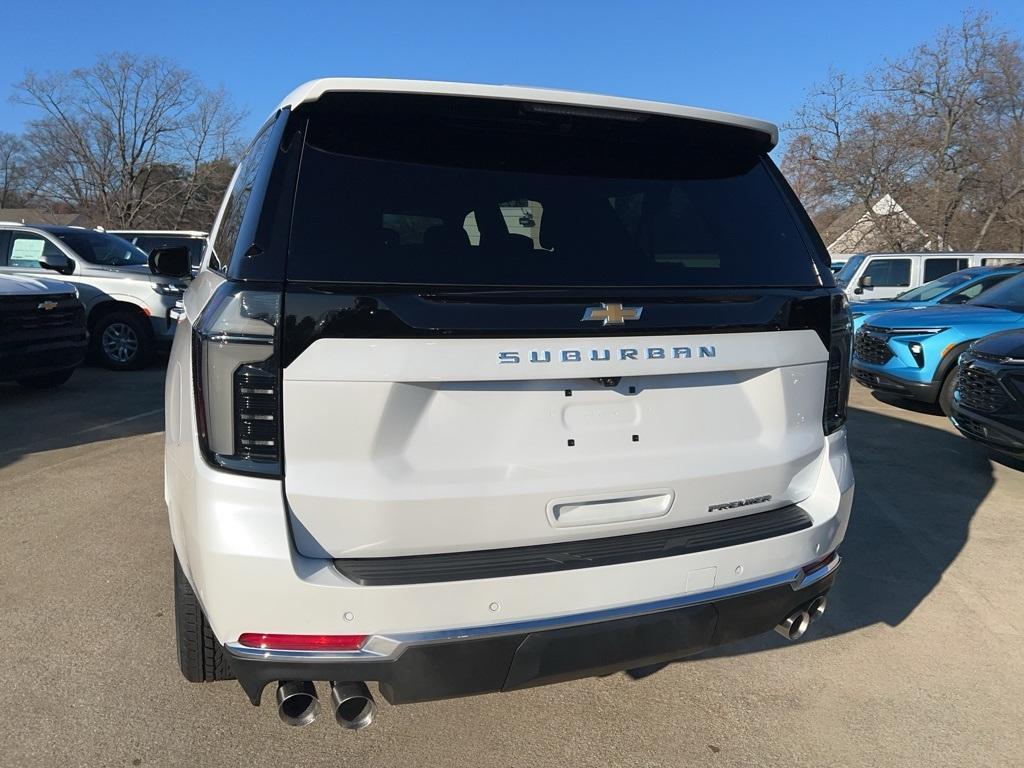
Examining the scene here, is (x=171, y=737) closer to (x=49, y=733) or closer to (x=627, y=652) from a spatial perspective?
(x=49, y=733)

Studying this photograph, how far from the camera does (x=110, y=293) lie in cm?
1074

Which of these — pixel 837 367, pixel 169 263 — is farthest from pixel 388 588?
pixel 169 263

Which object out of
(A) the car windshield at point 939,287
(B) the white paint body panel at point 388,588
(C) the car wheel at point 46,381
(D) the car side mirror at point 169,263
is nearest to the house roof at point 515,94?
(B) the white paint body panel at point 388,588

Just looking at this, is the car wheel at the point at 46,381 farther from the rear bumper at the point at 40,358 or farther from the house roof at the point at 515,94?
the house roof at the point at 515,94

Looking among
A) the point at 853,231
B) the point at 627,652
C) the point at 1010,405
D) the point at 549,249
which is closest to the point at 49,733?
the point at 627,652

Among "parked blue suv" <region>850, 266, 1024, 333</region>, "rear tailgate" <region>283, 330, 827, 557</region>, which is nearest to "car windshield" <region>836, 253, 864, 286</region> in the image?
"parked blue suv" <region>850, 266, 1024, 333</region>

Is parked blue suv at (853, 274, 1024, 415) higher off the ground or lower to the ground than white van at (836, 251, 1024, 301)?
lower

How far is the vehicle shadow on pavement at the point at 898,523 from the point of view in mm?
3561

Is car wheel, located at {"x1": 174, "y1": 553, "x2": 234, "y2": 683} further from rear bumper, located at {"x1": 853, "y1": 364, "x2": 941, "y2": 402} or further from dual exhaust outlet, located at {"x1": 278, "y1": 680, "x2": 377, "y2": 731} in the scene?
rear bumper, located at {"x1": 853, "y1": 364, "x2": 941, "y2": 402}

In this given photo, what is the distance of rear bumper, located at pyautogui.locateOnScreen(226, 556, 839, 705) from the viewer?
1.98 metres

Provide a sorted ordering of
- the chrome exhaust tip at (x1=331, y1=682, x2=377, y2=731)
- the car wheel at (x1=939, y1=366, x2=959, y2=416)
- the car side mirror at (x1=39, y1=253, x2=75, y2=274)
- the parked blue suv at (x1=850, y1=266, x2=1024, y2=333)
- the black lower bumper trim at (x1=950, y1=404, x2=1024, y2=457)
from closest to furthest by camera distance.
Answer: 1. the chrome exhaust tip at (x1=331, y1=682, x2=377, y2=731)
2. the black lower bumper trim at (x1=950, y1=404, x2=1024, y2=457)
3. the car wheel at (x1=939, y1=366, x2=959, y2=416)
4. the parked blue suv at (x1=850, y1=266, x2=1024, y2=333)
5. the car side mirror at (x1=39, y1=253, x2=75, y2=274)

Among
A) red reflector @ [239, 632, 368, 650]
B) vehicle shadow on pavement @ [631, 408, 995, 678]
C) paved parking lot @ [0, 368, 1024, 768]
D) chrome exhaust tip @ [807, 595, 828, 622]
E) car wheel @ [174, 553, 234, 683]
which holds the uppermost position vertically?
red reflector @ [239, 632, 368, 650]

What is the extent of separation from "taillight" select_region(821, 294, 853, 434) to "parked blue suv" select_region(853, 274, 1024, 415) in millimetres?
5695

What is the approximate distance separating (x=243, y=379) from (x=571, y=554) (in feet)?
3.20
